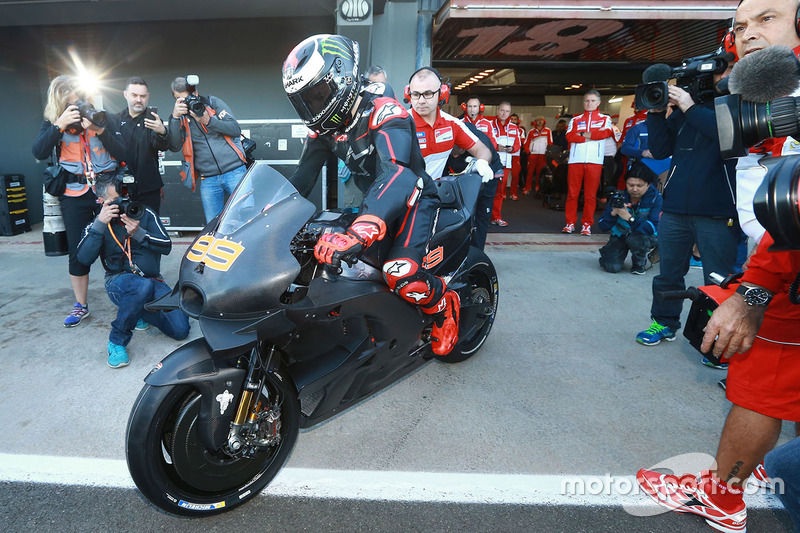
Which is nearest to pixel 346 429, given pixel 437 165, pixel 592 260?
pixel 437 165

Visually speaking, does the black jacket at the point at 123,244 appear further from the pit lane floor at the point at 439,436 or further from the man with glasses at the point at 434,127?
the man with glasses at the point at 434,127

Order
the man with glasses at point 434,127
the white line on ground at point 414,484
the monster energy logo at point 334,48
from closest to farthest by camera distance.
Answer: the white line on ground at point 414,484 < the monster energy logo at point 334,48 < the man with glasses at point 434,127

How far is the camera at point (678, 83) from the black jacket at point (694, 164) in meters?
0.12

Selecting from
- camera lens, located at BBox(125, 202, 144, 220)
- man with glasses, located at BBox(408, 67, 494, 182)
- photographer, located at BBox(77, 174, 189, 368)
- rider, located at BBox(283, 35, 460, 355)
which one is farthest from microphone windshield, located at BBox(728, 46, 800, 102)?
camera lens, located at BBox(125, 202, 144, 220)

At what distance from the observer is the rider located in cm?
235

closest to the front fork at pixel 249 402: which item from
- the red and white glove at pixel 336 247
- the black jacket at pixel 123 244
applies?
the red and white glove at pixel 336 247

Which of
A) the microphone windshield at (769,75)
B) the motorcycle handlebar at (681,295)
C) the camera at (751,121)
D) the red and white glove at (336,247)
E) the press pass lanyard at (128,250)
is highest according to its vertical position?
the microphone windshield at (769,75)

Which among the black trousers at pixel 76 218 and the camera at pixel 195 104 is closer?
the black trousers at pixel 76 218

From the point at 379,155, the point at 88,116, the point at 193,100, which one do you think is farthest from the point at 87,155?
the point at 379,155

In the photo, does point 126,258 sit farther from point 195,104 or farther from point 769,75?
point 769,75

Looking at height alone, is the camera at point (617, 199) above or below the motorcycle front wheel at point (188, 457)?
above

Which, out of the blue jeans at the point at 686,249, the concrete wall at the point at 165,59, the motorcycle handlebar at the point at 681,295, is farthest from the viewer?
the concrete wall at the point at 165,59

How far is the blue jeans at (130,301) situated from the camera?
11.9 ft

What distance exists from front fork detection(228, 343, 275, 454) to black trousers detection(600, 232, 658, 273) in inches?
207
